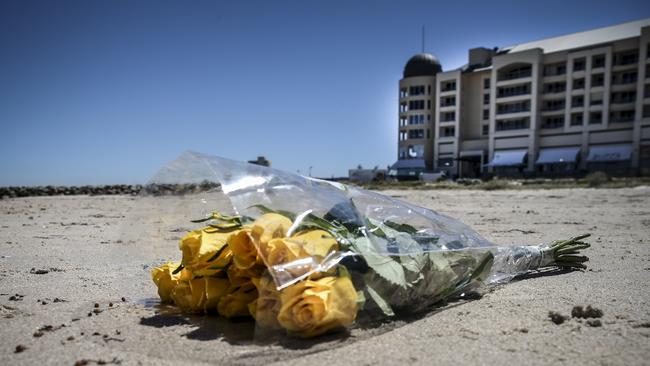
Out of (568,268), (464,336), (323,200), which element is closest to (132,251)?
(323,200)

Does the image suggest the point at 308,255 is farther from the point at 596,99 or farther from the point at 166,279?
the point at 596,99

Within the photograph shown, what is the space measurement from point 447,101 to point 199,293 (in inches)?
2375

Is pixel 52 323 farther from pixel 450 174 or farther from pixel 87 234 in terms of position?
pixel 450 174

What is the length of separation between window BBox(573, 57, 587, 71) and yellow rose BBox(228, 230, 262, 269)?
2196 inches

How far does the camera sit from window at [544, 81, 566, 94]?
2001 inches

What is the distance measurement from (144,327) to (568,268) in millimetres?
3080

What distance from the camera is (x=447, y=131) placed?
5919 cm

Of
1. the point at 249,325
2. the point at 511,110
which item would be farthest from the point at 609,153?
the point at 249,325

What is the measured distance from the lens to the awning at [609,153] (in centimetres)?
4516

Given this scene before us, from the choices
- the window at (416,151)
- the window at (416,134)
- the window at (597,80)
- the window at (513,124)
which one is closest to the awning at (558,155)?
the window at (513,124)

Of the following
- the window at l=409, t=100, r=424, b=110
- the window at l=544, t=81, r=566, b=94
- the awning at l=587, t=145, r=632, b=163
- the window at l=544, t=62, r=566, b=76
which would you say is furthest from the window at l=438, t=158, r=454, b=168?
the awning at l=587, t=145, r=632, b=163

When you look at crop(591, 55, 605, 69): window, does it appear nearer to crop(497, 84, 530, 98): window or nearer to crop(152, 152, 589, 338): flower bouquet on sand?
crop(497, 84, 530, 98): window

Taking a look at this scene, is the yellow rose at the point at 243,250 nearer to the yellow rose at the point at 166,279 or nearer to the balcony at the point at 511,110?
the yellow rose at the point at 166,279

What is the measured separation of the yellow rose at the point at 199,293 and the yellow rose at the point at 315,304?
1.62ft
